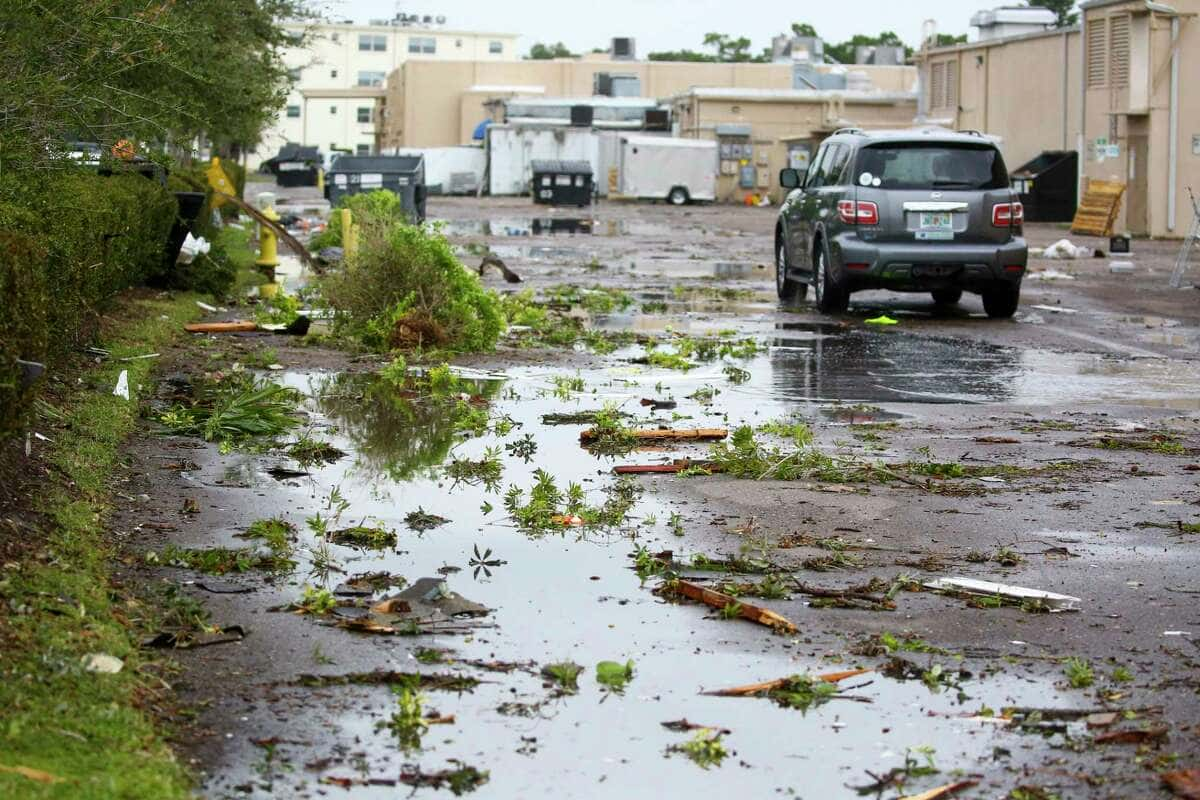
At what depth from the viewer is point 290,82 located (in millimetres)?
31281

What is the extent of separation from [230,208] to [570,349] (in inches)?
880

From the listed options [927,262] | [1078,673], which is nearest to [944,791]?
[1078,673]

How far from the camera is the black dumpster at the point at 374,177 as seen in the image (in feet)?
121

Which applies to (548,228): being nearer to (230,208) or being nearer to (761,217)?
(230,208)

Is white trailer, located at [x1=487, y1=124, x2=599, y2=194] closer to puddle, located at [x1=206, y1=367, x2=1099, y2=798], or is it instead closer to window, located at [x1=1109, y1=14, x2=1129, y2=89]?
window, located at [x1=1109, y1=14, x2=1129, y2=89]

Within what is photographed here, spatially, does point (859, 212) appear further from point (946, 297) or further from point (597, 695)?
point (597, 695)

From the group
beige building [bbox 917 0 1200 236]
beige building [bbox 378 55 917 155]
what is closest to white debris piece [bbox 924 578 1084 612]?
beige building [bbox 917 0 1200 236]

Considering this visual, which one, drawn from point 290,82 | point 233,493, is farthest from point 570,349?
point 290,82

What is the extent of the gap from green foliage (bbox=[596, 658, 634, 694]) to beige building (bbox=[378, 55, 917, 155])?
92.3 metres

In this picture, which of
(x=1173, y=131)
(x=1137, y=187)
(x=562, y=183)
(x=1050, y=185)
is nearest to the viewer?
(x=1173, y=131)

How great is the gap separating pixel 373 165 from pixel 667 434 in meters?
Result: 27.0

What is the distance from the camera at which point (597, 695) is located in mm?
5734

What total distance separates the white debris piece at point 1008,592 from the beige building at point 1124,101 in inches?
1435

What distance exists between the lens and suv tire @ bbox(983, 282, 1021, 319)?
19453 millimetres
